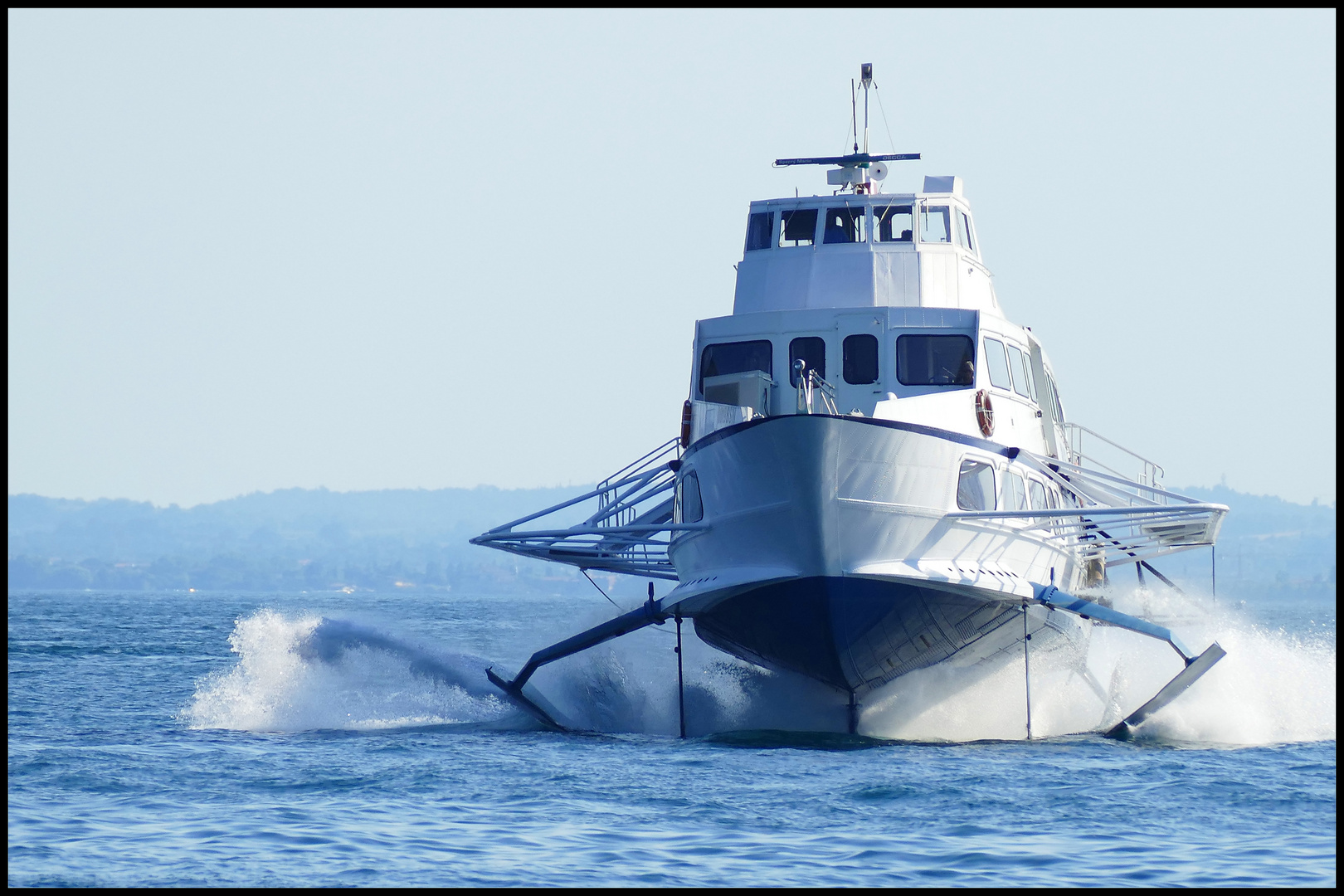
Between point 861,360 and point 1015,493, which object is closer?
point 1015,493

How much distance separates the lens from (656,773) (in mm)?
20453

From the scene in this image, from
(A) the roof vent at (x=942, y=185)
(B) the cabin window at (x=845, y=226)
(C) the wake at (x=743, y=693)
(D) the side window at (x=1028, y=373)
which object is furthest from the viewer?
(A) the roof vent at (x=942, y=185)

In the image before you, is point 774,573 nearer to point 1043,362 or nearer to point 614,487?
point 614,487

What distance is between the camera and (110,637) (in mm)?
57062

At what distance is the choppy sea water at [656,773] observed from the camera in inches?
609

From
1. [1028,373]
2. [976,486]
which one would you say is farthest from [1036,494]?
[1028,373]

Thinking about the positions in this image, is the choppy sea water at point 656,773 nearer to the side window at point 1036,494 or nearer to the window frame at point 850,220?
the side window at point 1036,494

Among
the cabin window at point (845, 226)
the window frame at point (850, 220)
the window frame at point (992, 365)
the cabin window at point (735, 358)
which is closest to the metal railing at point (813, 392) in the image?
the cabin window at point (735, 358)

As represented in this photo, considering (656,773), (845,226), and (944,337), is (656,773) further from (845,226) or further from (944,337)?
(845,226)

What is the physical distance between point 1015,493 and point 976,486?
109 cm

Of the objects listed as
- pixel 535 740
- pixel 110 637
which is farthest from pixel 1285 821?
pixel 110 637

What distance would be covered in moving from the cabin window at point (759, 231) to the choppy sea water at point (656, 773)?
6.73 meters

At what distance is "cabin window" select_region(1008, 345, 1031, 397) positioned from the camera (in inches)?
990

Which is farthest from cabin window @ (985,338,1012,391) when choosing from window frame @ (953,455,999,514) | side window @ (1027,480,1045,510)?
window frame @ (953,455,999,514)
